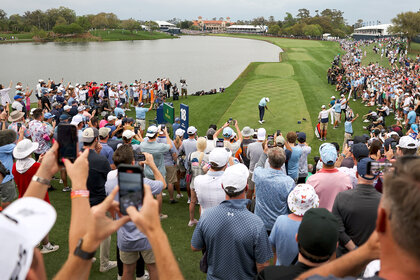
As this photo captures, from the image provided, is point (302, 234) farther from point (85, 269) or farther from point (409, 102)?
point (409, 102)

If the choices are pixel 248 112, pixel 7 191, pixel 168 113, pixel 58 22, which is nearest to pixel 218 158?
pixel 7 191

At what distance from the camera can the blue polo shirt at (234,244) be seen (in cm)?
367

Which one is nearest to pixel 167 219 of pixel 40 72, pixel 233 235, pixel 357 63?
pixel 233 235

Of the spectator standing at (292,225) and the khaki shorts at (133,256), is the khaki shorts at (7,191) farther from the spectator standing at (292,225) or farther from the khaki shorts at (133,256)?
the spectator standing at (292,225)

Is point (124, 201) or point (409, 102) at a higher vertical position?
point (124, 201)

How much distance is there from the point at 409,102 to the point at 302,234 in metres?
17.9

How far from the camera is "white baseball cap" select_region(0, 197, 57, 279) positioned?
1.58 m

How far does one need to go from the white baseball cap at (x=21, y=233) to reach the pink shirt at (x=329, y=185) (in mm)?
4290

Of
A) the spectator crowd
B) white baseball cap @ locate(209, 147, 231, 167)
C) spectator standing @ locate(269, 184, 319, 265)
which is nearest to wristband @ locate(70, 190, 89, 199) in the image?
the spectator crowd

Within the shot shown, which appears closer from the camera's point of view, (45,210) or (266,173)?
(45,210)

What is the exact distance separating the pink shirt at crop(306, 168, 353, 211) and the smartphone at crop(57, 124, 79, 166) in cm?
382

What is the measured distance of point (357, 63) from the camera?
41.3 meters

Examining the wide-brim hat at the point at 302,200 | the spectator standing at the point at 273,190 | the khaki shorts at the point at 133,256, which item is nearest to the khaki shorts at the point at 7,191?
the khaki shorts at the point at 133,256

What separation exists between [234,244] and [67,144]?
2.09 meters
